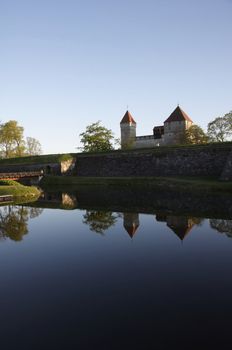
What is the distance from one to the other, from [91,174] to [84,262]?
33382 millimetres

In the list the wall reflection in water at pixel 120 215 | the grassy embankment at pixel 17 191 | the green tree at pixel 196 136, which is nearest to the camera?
the wall reflection in water at pixel 120 215

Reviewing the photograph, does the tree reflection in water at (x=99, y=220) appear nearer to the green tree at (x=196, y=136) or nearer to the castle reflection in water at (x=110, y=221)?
the castle reflection in water at (x=110, y=221)

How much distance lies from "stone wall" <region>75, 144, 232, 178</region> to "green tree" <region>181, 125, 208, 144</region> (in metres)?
13.6

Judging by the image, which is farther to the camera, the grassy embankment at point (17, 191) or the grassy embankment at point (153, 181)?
the grassy embankment at point (17, 191)

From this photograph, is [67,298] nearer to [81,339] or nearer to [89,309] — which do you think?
[89,309]

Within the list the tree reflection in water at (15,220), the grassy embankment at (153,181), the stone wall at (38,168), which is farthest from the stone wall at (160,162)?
the tree reflection in water at (15,220)

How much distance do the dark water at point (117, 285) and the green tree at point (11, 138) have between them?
47.1 m

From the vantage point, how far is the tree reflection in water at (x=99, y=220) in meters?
13.7

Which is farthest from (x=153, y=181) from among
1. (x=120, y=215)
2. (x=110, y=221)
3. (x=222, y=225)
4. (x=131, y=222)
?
(x=222, y=225)

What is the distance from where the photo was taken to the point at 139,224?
1415cm

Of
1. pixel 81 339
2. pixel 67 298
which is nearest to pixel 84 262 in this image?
pixel 67 298

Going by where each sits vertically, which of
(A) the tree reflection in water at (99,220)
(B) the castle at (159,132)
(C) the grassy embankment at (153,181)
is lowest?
(A) the tree reflection in water at (99,220)

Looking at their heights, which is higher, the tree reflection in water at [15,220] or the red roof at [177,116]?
the red roof at [177,116]

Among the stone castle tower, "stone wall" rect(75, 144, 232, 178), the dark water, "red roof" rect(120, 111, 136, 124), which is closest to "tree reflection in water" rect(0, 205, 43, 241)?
the dark water
